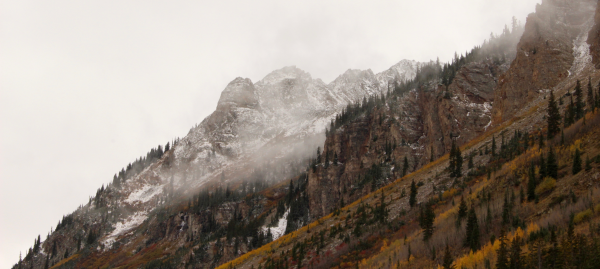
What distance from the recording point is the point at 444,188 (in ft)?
196

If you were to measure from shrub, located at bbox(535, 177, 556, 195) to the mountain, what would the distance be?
127 millimetres

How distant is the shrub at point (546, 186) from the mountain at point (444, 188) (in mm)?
127

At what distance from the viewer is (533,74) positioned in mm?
87125

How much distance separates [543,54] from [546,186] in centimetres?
6442

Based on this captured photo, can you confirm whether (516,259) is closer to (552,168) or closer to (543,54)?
(552,168)

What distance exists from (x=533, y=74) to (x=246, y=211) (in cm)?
11338

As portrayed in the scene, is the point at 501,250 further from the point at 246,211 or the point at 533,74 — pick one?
the point at 246,211

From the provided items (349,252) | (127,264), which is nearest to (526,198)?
(349,252)

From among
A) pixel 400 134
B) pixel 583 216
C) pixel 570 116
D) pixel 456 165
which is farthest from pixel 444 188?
pixel 400 134

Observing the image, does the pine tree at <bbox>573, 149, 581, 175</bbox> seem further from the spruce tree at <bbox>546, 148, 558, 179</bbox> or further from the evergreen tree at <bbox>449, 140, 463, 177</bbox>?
the evergreen tree at <bbox>449, 140, 463, 177</bbox>

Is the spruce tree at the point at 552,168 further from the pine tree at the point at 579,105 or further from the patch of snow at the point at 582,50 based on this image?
the patch of snow at the point at 582,50

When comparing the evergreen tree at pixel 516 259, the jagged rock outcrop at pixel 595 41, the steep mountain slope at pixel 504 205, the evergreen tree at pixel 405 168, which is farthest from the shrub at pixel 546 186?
the evergreen tree at pixel 405 168

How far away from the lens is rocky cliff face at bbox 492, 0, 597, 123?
84.8 meters

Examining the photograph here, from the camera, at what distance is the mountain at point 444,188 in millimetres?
33406
